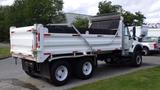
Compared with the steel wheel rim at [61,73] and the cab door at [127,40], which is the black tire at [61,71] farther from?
the cab door at [127,40]

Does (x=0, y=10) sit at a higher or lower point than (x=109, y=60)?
higher

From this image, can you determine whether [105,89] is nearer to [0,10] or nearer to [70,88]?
[70,88]

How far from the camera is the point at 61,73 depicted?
11.3 m

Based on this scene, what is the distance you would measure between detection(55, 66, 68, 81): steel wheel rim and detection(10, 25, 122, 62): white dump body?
0.52 m

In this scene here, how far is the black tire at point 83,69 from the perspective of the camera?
12.0m

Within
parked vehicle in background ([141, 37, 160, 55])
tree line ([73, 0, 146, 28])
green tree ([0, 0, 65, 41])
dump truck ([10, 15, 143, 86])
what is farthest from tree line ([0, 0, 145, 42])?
dump truck ([10, 15, 143, 86])

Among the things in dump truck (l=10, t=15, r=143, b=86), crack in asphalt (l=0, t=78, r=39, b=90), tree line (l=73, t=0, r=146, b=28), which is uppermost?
tree line (l=73, t=0, r=146, b=28)

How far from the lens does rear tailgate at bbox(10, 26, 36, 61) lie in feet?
35.0

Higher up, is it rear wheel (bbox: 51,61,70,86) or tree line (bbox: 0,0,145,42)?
tree line (bbox: 0,0,145,42)

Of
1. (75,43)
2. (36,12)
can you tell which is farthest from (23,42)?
(36,12)

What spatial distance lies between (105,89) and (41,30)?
288cm

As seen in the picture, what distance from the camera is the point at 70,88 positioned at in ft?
34.5

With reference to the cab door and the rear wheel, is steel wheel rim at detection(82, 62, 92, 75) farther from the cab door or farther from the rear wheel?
the cab door

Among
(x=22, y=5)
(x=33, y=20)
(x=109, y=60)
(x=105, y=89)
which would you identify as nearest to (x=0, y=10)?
(x=22, y=5)
